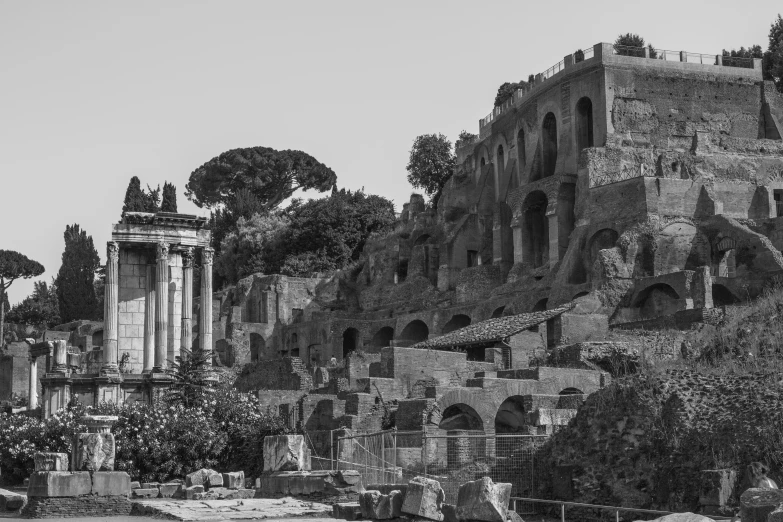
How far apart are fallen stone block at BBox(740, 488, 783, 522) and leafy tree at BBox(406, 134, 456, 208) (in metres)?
69.9

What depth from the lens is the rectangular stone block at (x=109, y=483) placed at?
23.0 meters

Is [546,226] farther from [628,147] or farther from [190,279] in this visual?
[190,279]

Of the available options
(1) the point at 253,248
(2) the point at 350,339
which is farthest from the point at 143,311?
(1) the point at 253,248

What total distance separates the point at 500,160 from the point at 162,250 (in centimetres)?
3659

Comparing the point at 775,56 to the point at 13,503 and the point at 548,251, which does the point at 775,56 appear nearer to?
the point at 548,251

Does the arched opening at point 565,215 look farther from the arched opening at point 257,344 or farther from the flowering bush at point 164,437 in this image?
the flowering bush at point 164,437

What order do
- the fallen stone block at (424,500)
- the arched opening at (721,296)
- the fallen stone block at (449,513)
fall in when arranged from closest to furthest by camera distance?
the fallen stone block at (449,513), the fallen stone block at (424,500), the arched opening at (721,296)

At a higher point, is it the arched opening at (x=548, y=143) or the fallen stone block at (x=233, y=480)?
the arched opening at (x=548, y=143)

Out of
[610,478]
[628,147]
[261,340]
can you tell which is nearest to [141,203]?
[261,340]

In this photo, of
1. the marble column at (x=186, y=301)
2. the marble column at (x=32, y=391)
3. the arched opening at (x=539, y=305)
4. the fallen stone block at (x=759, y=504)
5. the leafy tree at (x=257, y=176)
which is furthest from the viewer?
the leafy tree at (x=257, y=176)

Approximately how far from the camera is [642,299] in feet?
165

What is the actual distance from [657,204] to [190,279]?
915 inches

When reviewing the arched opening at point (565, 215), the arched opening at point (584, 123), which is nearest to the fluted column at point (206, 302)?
the arched opening at point (565, 215)

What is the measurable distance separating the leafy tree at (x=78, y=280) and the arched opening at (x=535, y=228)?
32878mm
